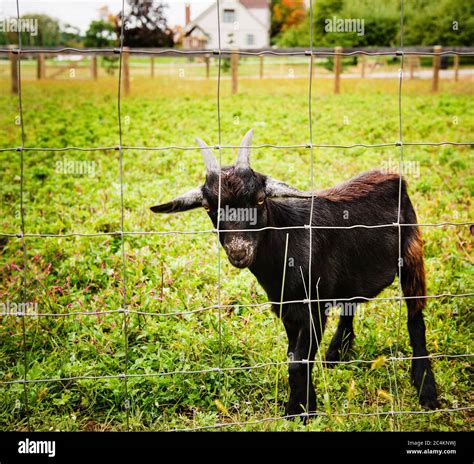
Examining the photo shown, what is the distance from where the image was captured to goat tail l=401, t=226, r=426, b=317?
412 centimetres

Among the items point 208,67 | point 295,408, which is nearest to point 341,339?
point 295,408

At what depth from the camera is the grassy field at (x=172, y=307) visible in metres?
3.67

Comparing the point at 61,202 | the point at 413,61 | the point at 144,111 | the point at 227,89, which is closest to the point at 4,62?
the point at 227,89

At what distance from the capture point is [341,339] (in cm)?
441

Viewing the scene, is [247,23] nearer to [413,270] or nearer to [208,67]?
[208,67]

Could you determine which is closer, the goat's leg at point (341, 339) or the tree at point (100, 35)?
the goat's leg at point (341, 339)

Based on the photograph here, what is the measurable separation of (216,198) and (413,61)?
19934 millimetres

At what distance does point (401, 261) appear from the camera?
409 cm

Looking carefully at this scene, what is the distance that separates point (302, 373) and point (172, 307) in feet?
4.60

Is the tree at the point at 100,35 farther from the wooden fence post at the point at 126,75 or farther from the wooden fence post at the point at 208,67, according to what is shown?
the wooden fence post at the point at 126,75

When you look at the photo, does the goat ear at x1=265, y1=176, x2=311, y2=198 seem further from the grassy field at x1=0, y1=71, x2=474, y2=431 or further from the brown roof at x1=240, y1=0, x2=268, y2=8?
the brown roof at x1=240, y1=0, x2=268, y2=8

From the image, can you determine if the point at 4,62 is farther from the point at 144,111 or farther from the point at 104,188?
the point at 104,188

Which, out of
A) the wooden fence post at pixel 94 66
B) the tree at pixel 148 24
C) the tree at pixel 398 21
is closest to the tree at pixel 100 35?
the tree at pixel 148 24

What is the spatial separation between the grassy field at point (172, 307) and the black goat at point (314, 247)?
20 cm
